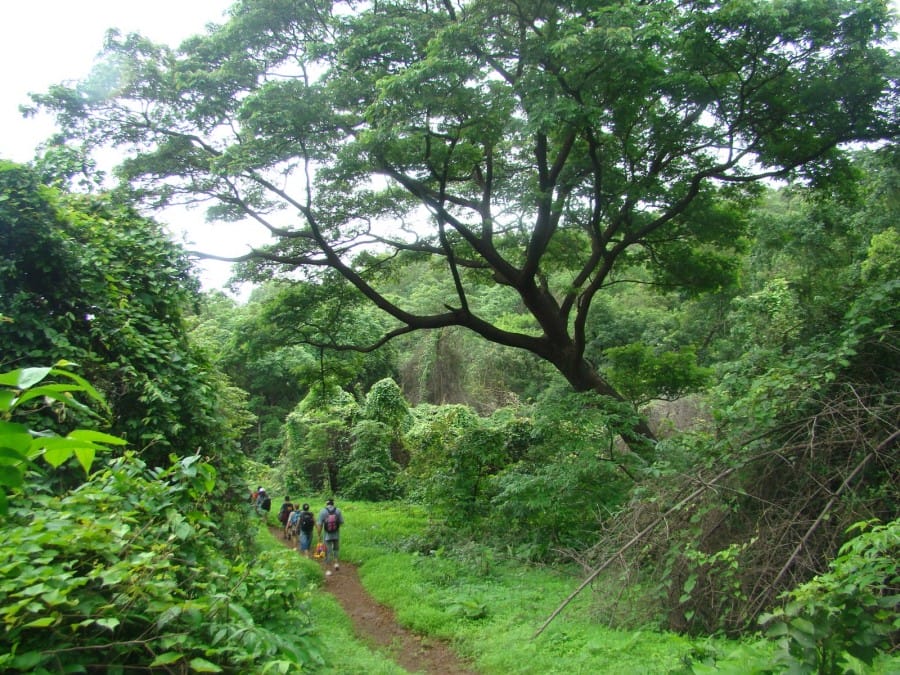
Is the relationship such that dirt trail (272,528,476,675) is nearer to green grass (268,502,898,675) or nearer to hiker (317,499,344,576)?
green grass (268,502,898,675)

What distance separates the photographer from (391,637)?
23.3 feet

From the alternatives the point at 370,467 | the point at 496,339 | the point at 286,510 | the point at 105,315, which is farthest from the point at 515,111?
the point at 370,467

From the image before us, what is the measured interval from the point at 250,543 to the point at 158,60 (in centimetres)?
830

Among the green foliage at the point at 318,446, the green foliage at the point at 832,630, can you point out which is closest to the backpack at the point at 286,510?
the green foliage at the point at 318,446

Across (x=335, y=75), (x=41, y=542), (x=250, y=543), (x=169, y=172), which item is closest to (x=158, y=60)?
(x=169, y=172)

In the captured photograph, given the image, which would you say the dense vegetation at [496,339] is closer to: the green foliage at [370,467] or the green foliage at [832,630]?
the green foliage at [832,630]

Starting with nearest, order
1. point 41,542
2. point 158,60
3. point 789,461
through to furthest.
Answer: point 41,542, point 789,461, point 158,60

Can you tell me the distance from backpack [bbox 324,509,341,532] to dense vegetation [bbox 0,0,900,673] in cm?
88

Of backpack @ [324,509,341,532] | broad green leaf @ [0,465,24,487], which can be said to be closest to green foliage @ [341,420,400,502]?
backpack @ [324,509,341,532]

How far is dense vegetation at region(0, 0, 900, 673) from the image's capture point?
2.04 m

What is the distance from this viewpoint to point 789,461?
4.97 metres

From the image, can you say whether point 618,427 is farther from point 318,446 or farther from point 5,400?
point 318,446

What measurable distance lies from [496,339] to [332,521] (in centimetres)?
458

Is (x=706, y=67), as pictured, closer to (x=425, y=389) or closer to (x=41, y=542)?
(x=41, y=542)
